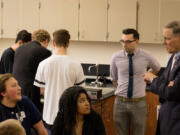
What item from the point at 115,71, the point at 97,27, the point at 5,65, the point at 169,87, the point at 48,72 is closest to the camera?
the point at 169,87

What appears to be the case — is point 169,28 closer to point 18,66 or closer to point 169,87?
point 169,87

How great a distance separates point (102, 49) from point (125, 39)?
2.27 meters

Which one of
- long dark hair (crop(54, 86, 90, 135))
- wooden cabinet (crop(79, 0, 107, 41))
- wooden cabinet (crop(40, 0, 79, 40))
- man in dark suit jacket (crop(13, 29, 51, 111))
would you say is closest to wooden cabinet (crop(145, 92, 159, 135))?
wooden cabinet (crop(79, 0, 107, 41))

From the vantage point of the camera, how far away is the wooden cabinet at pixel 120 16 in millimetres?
5367

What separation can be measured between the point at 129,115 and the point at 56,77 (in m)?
1.13

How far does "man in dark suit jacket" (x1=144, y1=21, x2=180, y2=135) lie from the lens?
2447mm

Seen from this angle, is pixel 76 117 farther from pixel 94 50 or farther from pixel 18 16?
pixel 18 16

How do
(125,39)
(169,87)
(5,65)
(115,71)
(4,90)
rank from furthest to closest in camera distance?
(5,65) < (115,71) < (125,39) < (4,90) < (169,87)

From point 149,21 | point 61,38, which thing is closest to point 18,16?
point 149,21

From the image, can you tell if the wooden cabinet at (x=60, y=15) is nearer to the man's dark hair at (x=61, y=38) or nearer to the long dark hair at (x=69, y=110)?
the man's dark hair at (x=61, y=38)

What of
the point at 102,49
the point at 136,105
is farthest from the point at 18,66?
the point at 102,49

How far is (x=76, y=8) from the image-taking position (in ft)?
18.6

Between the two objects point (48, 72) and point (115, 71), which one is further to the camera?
point (115, 71)

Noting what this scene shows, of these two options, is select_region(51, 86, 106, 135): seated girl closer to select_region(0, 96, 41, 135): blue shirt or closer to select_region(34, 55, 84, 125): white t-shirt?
select_region(0, 96, 41, 135): blue shirt
